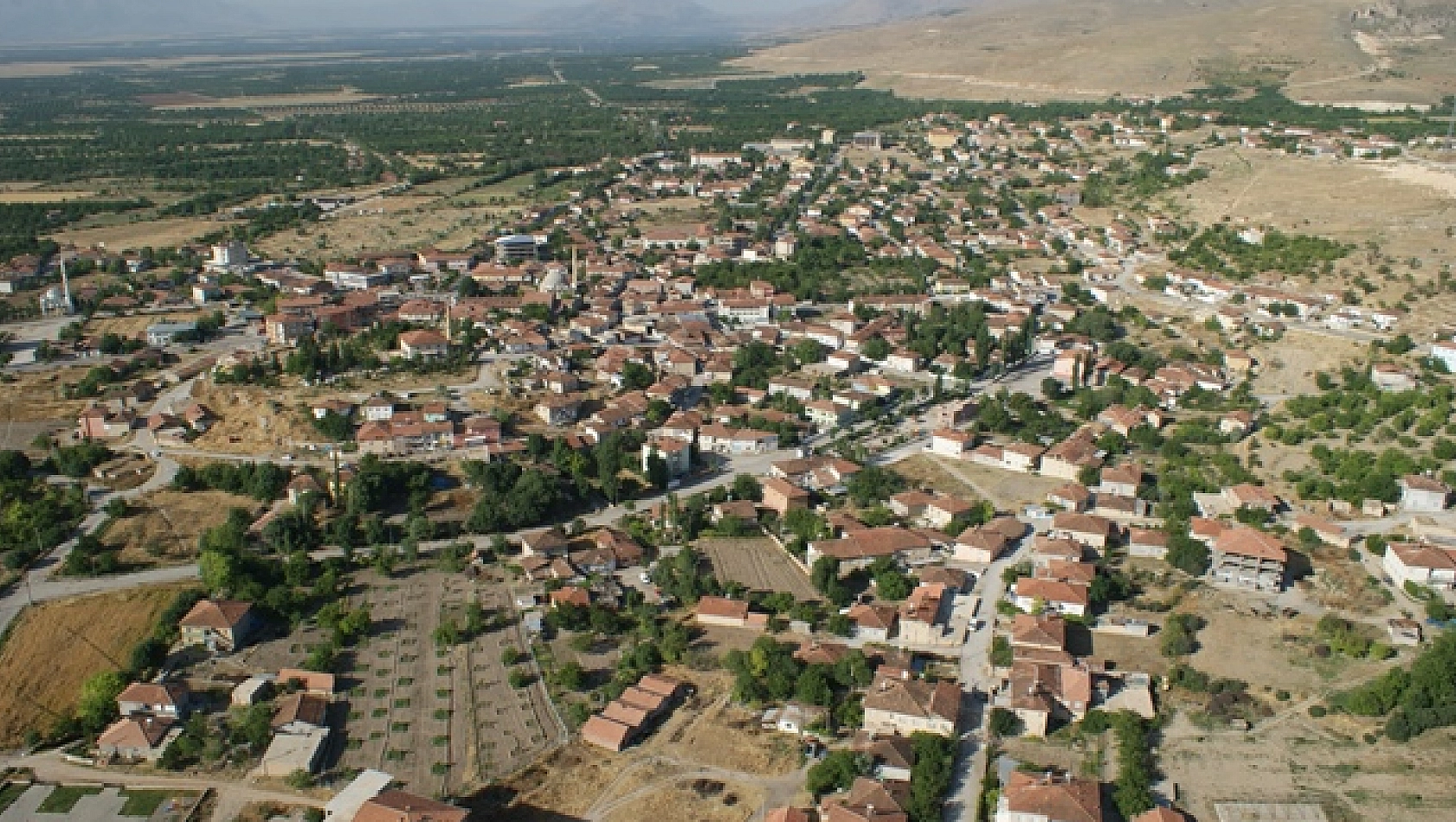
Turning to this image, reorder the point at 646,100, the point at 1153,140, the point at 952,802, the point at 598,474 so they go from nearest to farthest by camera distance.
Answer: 1. the point at 952,802
2. the point at 598,474
3. the point at 1153,140
4. the point at 646,100

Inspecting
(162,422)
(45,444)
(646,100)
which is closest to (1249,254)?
(162,422)

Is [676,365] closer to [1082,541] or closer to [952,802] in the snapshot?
[1082,541]

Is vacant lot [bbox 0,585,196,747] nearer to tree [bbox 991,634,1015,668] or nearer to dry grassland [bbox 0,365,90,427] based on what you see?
dry grassland [bbox 0,365,90,427]

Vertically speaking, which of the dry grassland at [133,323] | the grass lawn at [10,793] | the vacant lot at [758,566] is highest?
the dry grassland at [133,323]

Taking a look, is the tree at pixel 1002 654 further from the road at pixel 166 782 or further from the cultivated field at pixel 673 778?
the road at pixel 166 782

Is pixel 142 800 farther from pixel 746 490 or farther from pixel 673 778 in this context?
pixel 746 490

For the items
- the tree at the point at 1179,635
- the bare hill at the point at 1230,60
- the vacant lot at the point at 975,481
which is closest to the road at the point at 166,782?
the tree at the point at 1179,635
